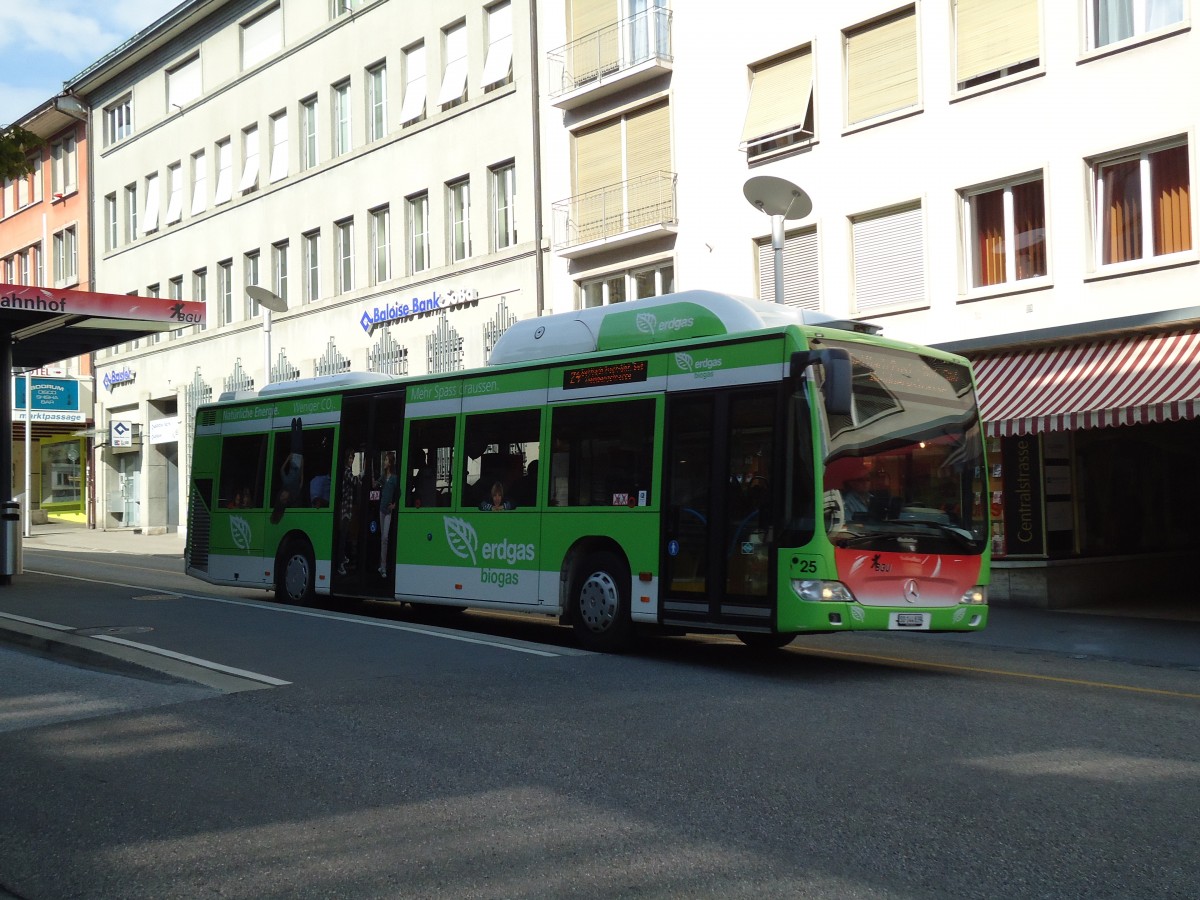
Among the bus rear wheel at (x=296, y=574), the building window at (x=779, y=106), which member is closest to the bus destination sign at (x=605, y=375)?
the bus rear wheel at (x=296, y=574)

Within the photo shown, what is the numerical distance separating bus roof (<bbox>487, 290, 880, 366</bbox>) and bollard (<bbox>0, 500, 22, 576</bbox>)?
909cm

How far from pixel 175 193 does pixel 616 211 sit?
73.3 ft

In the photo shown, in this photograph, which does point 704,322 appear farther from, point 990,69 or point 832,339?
point 990,69

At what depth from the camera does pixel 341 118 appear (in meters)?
35.8

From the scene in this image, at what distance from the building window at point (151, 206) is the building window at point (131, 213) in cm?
89

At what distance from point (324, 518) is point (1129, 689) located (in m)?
9.65

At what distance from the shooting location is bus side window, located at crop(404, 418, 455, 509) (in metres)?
14.6

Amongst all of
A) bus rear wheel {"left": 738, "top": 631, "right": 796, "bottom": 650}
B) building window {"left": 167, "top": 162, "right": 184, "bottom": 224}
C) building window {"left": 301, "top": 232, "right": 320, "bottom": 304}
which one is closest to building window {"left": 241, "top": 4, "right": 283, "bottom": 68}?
building window {"left": 167, "top": 162, "right": 184, "bottom": 224}

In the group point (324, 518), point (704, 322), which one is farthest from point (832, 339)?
point (324, 518)

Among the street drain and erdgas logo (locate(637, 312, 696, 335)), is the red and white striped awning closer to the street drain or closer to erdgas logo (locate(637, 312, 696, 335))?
erdgas logo (locate(637, 312, 696, 335))

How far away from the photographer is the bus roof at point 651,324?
1212cm

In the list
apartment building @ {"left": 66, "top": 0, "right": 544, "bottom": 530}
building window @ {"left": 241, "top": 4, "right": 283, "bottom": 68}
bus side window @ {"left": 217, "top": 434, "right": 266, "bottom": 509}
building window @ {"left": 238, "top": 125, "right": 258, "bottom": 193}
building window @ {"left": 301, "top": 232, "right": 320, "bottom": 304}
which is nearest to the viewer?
bus side window @ {"left": 217, "top": 434, "right": 266, "bottom": 509}

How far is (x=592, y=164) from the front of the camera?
2755cm

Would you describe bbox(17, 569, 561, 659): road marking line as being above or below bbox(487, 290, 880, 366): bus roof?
below
